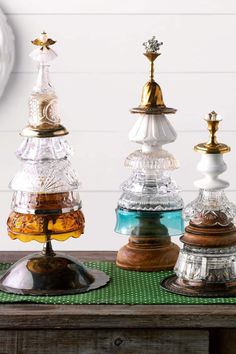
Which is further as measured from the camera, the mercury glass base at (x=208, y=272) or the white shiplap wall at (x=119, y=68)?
the white shiplap wall at (x=119, y=68)

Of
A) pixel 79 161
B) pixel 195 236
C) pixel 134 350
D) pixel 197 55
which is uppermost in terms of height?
pixel 197 55

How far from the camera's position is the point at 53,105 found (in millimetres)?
1460

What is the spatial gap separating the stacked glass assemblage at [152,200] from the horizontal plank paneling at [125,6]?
2.37 feet

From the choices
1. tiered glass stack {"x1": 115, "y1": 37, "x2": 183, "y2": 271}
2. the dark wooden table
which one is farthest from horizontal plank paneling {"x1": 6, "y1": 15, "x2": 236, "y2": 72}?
the dark wooden table

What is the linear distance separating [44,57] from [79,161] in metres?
0.80

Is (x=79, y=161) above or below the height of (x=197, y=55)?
below

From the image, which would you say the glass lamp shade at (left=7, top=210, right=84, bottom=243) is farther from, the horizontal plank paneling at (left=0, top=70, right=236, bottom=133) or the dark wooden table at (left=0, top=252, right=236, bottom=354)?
the horizontal plank paneling at (left=0, top=70, right=236, bottom=133)

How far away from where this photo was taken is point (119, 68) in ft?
7.29

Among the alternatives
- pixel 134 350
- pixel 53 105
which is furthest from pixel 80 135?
pixel 134 350

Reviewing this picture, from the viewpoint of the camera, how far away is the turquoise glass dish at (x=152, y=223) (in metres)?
1.55

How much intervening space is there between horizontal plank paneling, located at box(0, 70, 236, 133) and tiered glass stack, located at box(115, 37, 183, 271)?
2.20ft

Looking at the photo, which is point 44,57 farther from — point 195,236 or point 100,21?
point 100,21

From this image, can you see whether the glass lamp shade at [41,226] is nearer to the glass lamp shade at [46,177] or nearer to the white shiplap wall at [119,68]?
the glass lamp shade at [46,177]

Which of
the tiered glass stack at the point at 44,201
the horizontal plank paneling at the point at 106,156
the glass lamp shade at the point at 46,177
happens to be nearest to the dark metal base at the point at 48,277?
the tiered glass stack at the point at 44,201
